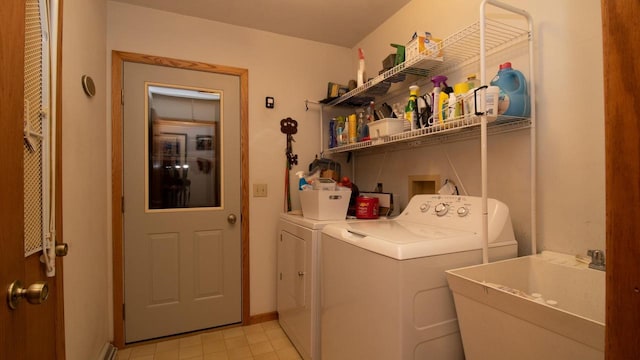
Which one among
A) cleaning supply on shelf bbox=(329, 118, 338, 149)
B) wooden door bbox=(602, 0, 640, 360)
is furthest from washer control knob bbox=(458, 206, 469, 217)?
cleaning supply on shelf bbox=(329, 118, 338, 149)

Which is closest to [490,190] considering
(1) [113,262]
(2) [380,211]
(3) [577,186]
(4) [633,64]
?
(3) [577,186]

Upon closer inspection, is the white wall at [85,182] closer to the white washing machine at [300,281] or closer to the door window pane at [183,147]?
the door window pane at [183,147]

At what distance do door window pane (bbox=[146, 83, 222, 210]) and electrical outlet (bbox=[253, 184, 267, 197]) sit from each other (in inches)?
10.8

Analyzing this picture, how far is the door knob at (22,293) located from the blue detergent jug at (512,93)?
1.63 meters

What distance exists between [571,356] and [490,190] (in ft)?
2.95

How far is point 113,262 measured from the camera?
2004 mm

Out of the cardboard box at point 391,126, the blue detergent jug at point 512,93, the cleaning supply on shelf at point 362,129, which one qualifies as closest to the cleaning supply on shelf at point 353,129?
the cleaning supply on shelf at point 362,129

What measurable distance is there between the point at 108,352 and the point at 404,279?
79.6 inches

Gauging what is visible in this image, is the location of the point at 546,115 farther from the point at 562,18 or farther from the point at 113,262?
the point at 113,262

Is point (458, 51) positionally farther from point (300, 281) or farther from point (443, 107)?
point (300, 281)

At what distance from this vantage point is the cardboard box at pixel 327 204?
1.83 m

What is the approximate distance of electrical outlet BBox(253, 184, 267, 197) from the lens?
240 cm

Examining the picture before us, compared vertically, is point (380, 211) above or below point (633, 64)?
below

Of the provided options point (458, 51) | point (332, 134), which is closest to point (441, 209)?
Result: point (458, 51)
